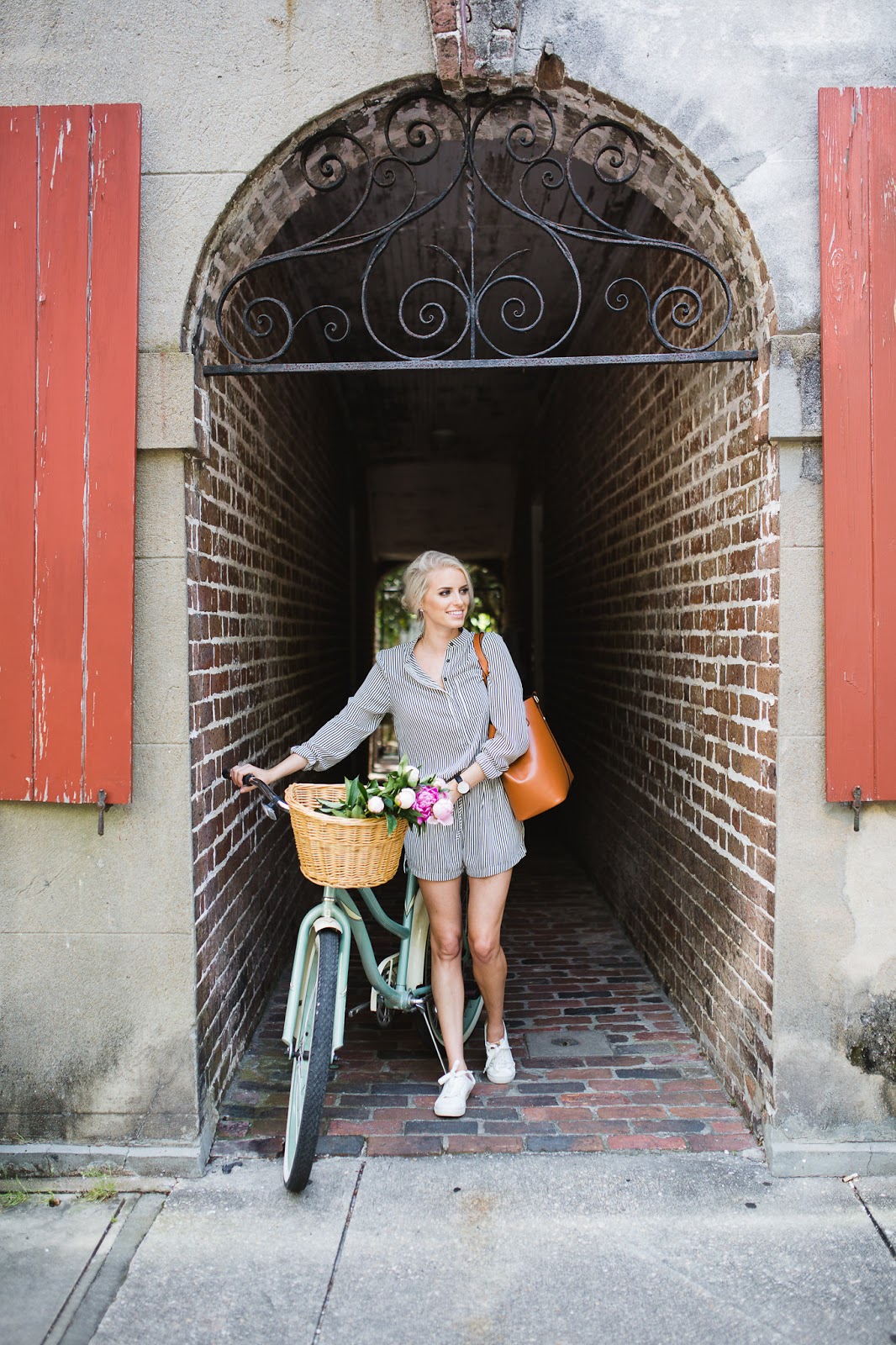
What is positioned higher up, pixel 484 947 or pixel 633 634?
pixel 633 634

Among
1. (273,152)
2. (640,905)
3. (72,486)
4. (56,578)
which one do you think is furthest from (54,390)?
(640,905)

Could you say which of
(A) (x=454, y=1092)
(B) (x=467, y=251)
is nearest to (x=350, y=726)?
(A) (x=454, y=1092)

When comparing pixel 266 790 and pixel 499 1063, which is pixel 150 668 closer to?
pixel 266 790

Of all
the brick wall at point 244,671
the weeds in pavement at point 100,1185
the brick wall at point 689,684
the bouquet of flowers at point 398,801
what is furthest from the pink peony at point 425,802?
the weeds in pavement at point 100,1185

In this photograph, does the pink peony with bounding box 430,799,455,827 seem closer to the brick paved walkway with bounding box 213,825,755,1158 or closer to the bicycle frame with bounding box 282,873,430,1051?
the bicycle frame with bounding box 282,873,430,1051

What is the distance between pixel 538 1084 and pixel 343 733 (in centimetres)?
162

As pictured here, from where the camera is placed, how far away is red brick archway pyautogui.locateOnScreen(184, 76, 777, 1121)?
3.46 meters

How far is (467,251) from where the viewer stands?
20.2 feet

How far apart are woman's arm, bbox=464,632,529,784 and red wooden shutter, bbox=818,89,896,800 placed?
1039mm

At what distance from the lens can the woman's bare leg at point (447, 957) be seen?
12.2 feet

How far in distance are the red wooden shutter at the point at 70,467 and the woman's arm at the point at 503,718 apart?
1.22 metres

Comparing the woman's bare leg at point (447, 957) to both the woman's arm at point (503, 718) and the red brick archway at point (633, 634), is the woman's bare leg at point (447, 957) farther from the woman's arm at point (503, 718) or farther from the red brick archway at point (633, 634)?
the red brick archway at point (633, 634)

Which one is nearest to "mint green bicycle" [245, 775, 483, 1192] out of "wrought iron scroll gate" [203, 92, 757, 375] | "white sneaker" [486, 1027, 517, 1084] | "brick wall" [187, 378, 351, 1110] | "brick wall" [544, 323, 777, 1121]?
"white sneaker" [486, 1027, 517, 1084]

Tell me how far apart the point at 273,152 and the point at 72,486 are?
4.28 feet
